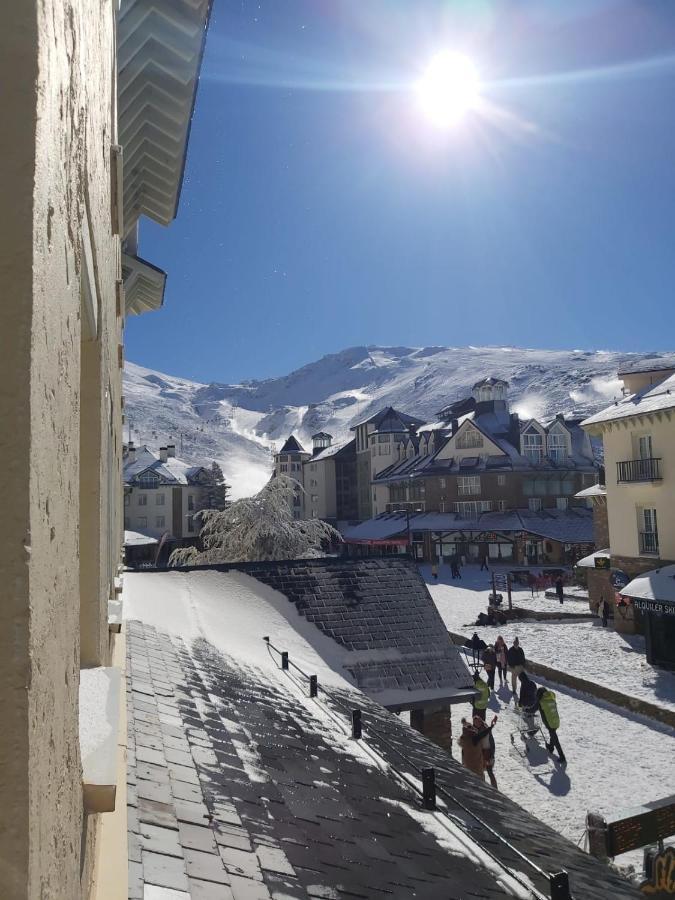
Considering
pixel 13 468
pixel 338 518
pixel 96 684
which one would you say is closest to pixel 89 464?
pixel 96 684

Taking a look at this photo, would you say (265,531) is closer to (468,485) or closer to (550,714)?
(550,714)

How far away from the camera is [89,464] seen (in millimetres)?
2369

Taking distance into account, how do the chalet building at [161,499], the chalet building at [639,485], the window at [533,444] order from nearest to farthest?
the chalet building at [639,485], the window at [533,444], the chalet building at [161,499]

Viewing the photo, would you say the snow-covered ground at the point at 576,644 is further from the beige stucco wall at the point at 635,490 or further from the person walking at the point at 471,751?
the person walking at the point at 471,751

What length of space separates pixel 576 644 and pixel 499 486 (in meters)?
29.0

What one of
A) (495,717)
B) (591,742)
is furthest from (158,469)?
(495,717)

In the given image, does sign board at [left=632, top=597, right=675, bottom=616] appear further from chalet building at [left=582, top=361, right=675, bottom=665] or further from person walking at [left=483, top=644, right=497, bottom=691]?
person walking at [left=483, top=644, right=497, bottom=691]

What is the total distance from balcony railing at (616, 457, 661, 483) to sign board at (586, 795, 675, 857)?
1661cm

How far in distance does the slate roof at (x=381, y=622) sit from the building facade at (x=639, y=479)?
12.0 meters

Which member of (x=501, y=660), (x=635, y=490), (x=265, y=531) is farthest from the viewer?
(x=265, y=531)

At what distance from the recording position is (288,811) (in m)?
4.62

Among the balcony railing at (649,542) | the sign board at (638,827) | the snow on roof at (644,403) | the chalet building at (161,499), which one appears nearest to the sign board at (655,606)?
the balcony railing at (649,542)

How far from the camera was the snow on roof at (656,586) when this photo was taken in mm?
19969

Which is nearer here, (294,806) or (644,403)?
(294,806)
